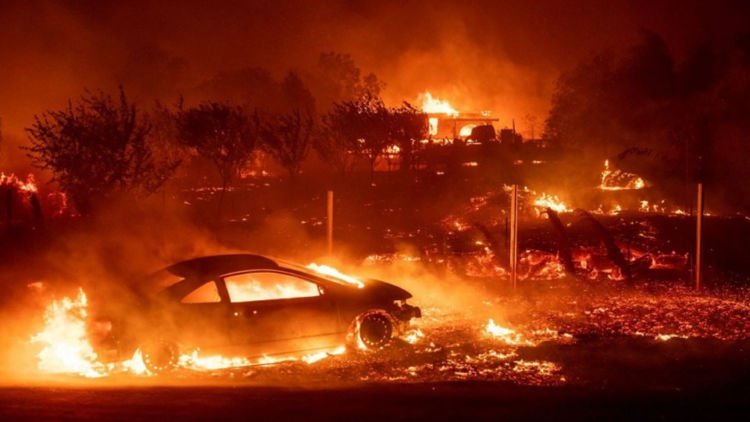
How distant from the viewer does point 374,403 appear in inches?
279

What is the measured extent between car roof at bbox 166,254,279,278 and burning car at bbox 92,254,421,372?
12mm

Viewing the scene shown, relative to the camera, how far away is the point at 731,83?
96.2ft

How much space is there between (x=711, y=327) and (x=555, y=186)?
692 inches

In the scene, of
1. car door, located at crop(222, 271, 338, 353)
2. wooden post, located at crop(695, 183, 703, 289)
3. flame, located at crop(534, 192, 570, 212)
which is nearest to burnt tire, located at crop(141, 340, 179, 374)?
car door, located at crop(222, 271, 338, 353)

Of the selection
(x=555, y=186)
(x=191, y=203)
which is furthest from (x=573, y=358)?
Result: (x=191, y=203)

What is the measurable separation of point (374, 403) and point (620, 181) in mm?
22968

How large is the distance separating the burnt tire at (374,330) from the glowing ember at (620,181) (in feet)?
66.1

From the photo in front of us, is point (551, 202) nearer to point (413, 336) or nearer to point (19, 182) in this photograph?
point (413, 336)

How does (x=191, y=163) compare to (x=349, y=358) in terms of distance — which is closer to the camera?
(x=349, y=358)

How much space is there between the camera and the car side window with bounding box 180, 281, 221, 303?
8.13 meters

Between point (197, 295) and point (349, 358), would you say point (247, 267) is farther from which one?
point (349, 358)

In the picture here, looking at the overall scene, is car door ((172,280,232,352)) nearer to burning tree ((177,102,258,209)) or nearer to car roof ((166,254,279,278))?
car roof ((166,254,279,278))

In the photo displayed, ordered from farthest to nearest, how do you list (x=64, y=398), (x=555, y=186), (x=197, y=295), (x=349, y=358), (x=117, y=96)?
(x=117, y=96) → (x=555, y=186) → (x=349, y=358) → (x=197, y=295) → (x=64, y=398)

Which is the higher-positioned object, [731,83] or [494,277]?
[731,83]
